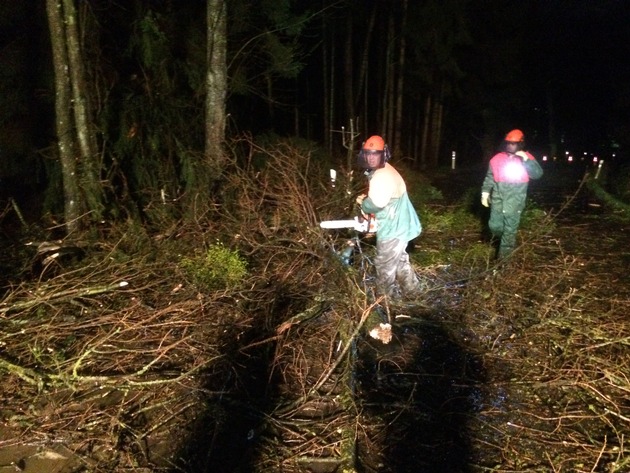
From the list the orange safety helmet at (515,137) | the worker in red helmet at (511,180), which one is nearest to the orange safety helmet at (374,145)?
the worker in red helmet at (511,180)

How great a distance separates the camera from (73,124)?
21.0 feet

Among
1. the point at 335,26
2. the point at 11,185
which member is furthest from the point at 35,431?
the point at 335,26

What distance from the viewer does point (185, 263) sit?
5402mm

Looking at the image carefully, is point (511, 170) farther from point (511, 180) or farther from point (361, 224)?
point (361, 224)

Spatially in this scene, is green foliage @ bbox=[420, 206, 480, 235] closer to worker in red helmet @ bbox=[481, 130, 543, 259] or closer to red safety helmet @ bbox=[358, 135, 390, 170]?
worker in red helmet @ bbox=[481, 130, 543, 259]

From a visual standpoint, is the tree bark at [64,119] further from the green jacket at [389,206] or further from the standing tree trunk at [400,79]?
the standing tree trunk at [400,79]

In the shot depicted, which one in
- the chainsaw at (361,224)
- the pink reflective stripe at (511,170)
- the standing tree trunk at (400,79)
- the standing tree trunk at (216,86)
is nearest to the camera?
the chainsaw at (361,224)

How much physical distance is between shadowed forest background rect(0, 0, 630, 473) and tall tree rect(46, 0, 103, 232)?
3 cm

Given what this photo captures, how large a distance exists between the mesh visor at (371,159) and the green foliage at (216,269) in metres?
1.71

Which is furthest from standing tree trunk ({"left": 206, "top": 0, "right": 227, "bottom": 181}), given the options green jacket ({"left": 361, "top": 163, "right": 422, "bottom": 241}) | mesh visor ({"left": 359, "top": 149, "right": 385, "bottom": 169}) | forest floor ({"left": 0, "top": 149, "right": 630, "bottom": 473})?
green jacket ({"left": 361, "top": 163, "right": 422, "bottom": 241})

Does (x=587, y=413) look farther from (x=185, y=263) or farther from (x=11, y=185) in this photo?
(x=11, y=185)

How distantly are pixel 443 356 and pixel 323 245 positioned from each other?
1.60 m

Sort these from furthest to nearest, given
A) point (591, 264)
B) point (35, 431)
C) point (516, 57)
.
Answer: point (516, 57), point (591, 264), point (35, 431)

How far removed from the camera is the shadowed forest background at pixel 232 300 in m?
3.17
